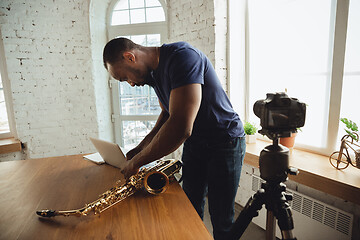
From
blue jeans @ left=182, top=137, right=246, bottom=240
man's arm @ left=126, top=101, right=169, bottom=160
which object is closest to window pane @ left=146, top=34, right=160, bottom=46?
man's arm @ left=126, top=101, right=169, bottom=160

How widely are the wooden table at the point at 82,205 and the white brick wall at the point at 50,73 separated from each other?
6.02 ft

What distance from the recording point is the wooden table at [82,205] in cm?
83

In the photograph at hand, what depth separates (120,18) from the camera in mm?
3373

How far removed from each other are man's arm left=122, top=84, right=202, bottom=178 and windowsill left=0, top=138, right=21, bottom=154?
2654 millimetres

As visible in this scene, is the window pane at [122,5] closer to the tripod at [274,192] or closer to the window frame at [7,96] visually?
the window frame at [7,96]

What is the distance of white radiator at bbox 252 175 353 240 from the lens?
154cm

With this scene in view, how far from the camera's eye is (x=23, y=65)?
2.95 meters

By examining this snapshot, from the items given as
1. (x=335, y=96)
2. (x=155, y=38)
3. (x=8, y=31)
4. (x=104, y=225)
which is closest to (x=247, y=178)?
(x=335, y=96)

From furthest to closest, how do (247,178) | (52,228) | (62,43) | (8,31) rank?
(62,43) → (8,31) → (247,178) → (52,228)

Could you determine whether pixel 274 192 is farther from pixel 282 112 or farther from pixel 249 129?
pixel 249 129

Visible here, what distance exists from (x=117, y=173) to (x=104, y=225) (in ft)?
1.77

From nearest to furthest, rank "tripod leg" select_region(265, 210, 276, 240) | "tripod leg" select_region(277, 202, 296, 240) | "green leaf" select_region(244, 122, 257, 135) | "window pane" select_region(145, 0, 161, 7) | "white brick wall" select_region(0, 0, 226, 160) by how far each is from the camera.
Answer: "tripod leg" select_region(277, 202, 296, 240), "tripod leg" select_region(265, 210, 276, 240), "green leaf" select_region(244, 122, 257, 135), "white brick wall" select_region(0, 0, 226, 160), "window pane" select_region(145, 0, 161, 7)

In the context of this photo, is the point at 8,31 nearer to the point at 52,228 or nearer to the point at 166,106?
the point at 166,106

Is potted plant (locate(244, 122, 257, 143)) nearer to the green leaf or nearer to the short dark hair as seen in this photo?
the green leaf
